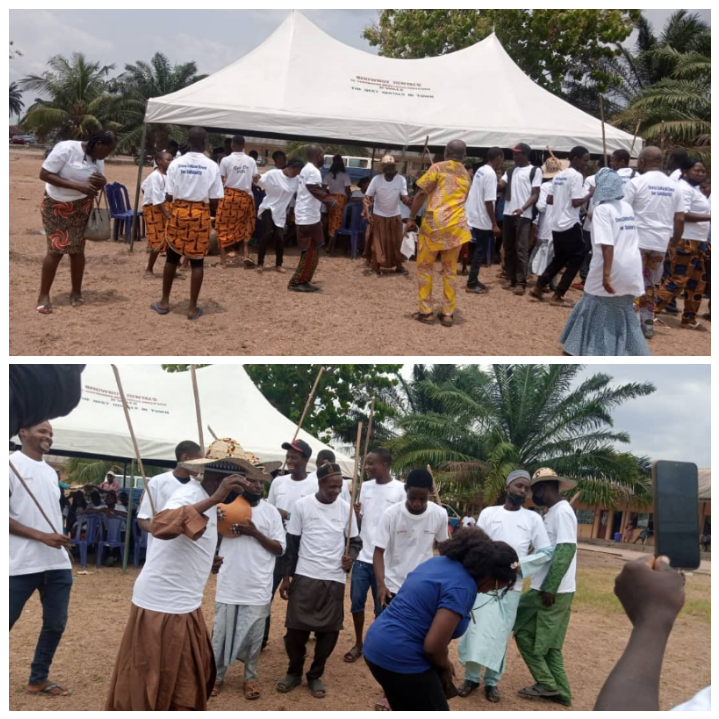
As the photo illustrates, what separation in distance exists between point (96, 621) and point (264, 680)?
224 centimetres

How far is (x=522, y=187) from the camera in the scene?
32.1 feet

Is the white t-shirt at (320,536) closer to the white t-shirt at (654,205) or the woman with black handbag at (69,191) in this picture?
the woman with black handbag at (69,191)

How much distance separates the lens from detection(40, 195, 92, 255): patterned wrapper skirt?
7.19 metres

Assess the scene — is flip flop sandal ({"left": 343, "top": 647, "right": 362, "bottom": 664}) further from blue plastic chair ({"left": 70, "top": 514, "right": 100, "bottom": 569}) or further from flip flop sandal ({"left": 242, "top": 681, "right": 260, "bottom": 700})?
blue plastic chair ({"left": 70, "top": 514, "right": 100, "bottom": 569})

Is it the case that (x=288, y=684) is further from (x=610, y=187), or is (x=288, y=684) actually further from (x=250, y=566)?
(x=610, y=187)

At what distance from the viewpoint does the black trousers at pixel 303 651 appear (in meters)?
5.12

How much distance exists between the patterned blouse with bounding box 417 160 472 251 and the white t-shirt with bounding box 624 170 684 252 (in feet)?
5.50

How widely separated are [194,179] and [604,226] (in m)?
3.71

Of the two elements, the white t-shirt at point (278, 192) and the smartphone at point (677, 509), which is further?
the white t-shirt at point (278, 192)

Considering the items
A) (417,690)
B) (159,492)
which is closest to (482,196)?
(159,492)

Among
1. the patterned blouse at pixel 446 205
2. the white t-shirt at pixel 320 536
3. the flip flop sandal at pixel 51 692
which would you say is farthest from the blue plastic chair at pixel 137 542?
the patterned blouse at pixel 446 205

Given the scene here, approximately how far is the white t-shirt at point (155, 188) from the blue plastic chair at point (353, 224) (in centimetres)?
317

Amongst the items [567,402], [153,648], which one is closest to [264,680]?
[153,648]

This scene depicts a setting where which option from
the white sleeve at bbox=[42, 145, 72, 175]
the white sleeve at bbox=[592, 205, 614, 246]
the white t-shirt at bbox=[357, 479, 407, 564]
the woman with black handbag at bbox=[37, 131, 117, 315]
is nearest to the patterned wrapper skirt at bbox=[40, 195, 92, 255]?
the woman with black handbag at bbox=[37, 131, 117, 315]
